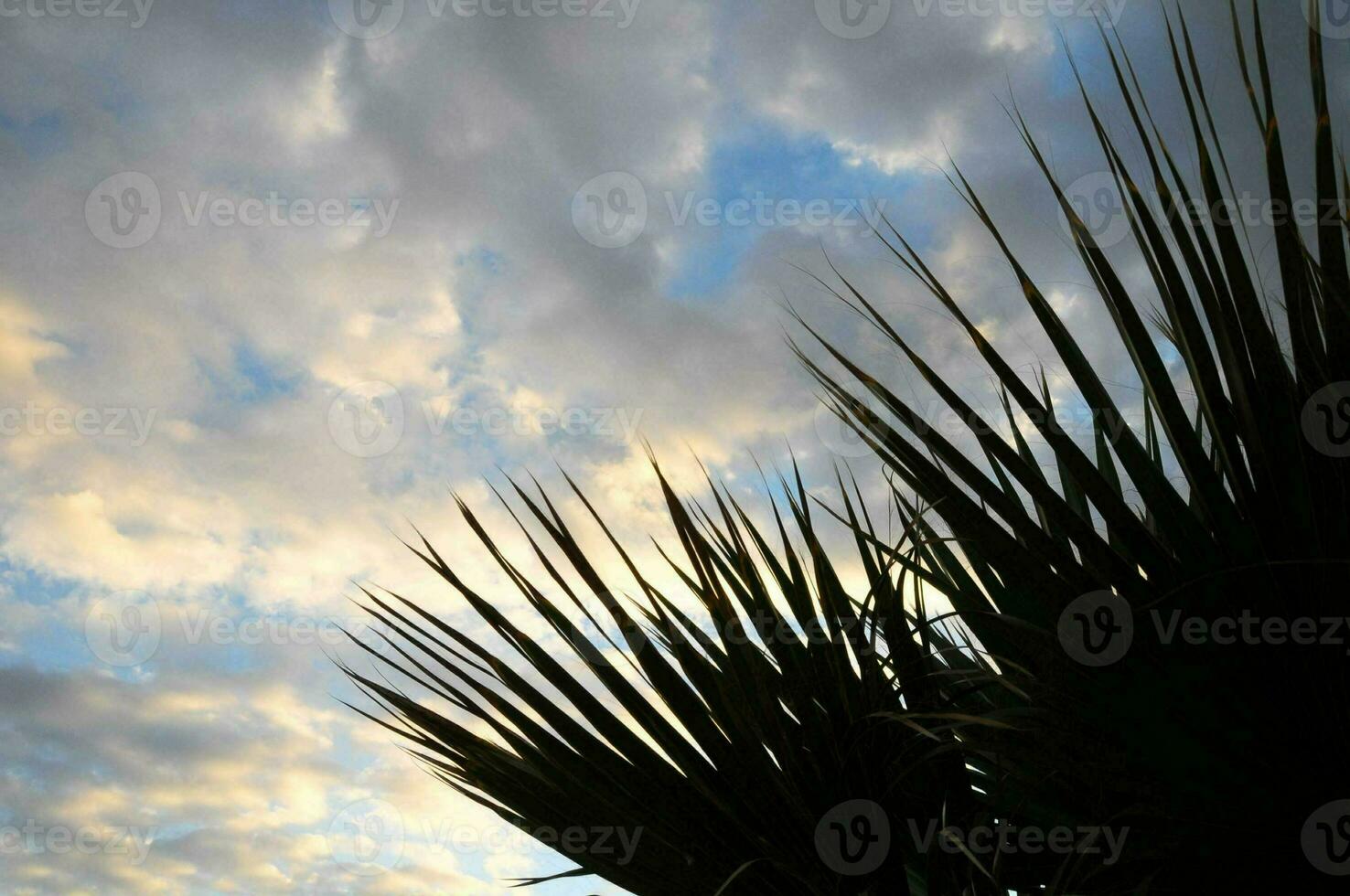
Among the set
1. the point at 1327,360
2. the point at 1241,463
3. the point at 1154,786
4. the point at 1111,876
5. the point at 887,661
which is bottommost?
the point at 1111,876

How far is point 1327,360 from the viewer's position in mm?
1441

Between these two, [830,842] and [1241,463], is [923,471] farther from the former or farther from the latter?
[830,842]

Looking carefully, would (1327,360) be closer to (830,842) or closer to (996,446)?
(996,446)

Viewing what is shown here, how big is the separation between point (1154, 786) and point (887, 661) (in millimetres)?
558

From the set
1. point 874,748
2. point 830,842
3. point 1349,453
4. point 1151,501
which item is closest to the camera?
point 1349,453

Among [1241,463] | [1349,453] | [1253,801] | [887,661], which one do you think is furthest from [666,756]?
[1349,453]

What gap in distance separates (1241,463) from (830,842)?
98cm

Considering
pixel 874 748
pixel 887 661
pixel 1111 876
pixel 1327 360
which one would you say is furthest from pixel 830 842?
pixel 1327 360

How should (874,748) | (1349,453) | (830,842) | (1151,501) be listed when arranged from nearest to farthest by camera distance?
(1349,453), (1151,501), (830,842), (874,748)

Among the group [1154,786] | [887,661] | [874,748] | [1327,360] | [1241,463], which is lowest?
[1154,786]

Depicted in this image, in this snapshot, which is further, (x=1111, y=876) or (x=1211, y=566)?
(x=1111, y=876)

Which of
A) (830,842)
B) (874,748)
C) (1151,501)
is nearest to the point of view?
(1151,501)

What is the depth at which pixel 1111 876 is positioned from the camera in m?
1.56

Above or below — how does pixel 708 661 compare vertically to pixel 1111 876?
above
